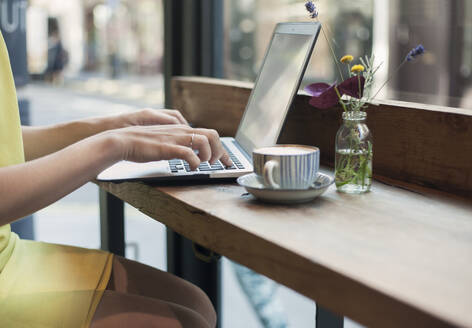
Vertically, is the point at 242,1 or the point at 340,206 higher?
the point at 242,1

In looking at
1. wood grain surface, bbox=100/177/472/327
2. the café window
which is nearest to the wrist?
wood grain surface, bbox=100/177/472/327

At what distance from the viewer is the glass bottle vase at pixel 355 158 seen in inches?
35.9

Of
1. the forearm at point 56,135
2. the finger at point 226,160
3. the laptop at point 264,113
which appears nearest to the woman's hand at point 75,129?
the forearm at point 56,135

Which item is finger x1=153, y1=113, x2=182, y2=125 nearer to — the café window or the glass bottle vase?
the glass bottle vase

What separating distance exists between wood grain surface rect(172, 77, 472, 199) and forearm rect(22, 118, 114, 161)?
0.43m

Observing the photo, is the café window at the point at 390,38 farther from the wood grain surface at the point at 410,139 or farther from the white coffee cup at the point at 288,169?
the white coffee cup at the point at 288,169

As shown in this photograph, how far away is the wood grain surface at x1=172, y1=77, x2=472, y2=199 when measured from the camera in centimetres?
91

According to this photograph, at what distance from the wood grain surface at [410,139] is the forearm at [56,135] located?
0.43 metres

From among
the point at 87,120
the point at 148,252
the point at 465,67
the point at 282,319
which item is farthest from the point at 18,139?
the point at 465,67

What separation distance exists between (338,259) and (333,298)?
0.15 feet

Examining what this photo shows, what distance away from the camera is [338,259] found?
0.60m

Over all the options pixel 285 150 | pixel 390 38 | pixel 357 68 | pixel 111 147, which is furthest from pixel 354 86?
pixel 390 38

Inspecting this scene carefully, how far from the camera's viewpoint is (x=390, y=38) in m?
3.07

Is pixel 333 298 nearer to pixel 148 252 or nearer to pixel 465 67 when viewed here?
pixel 148 252
